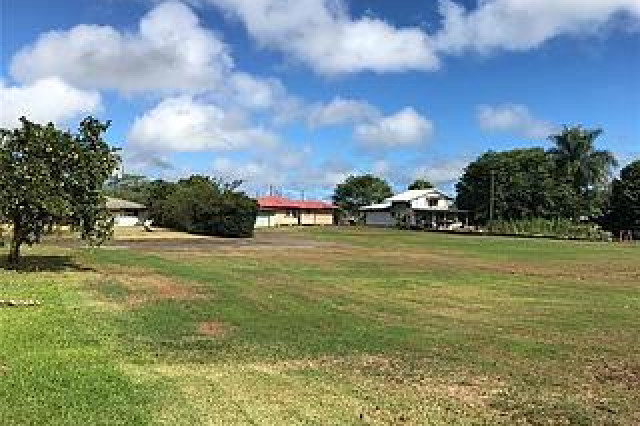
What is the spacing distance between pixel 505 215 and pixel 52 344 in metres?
103

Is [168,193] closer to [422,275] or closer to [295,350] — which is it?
[422,275]

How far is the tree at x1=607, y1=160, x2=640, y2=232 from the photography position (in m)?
97.6

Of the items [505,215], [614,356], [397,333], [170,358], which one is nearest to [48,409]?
[170,358]

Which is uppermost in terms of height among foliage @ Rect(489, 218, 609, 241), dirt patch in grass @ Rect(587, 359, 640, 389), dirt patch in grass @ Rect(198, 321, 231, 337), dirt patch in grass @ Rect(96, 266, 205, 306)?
foliage @ Rect(489, 218, 609, 241)

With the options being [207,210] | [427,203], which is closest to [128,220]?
[207,210]

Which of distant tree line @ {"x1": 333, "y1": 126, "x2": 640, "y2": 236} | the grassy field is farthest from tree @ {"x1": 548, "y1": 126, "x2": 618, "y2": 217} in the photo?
the grassy field

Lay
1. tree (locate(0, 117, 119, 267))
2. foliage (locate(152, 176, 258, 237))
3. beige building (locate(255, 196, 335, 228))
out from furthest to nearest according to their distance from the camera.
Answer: beige building (locate(255, 196, 335, 228)) → foliage (locate(152, 176, 258, 237)) → tree (locate(0, 117, 119, 267))

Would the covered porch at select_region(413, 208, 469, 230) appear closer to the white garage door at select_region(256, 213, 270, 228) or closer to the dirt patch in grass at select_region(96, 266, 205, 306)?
the white garage door at select_region(256, 213, 270, 228)

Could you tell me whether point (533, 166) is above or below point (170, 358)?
above

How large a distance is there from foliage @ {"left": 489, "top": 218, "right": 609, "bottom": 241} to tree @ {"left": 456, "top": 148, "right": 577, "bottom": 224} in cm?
1067

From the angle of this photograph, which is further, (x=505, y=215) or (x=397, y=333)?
(x=505, y=215)

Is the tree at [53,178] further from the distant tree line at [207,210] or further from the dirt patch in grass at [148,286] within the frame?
the distant tree line at [207,210]

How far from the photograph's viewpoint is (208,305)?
71.1 ft

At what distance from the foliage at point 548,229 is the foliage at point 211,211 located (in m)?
35.0
